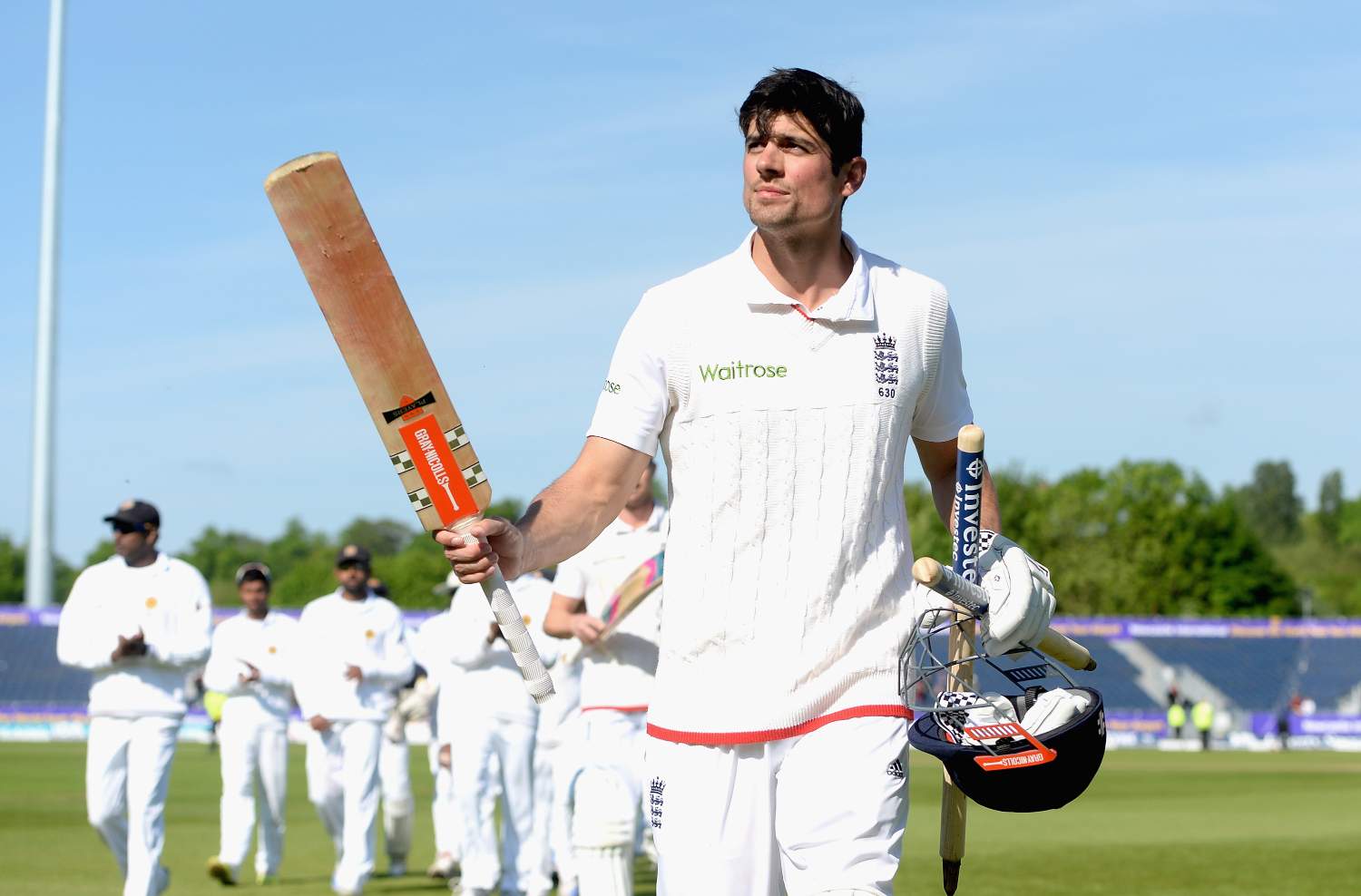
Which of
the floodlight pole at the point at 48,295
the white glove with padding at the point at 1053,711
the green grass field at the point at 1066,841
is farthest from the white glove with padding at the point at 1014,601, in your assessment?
the floodlight pole at the point at 48,295

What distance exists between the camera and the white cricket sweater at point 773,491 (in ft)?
13.9

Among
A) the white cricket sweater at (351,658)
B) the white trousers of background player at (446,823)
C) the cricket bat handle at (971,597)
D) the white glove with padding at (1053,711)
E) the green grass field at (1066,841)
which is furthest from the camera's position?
the white trousers of background player at (446,823)

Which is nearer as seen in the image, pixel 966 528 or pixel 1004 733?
pixel 1004 733

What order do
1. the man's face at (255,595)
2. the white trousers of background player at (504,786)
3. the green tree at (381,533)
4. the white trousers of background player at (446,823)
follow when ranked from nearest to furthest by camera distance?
the white trousers of background player at (504,786)
the white trousers of background player at (446,823)
the man's face at (255,595)
the green tree at (381,533)

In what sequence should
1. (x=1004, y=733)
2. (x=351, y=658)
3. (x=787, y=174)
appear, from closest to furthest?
1. (x=1004, y=733)
2. (x=787, y=174)
3. (x=351, y=658)

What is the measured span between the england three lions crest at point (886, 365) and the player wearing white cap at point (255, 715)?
9.56 m

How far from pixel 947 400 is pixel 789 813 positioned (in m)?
1.08

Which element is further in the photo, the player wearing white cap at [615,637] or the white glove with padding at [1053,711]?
the player wearing white cap at [615,637]

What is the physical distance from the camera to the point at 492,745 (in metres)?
12.0

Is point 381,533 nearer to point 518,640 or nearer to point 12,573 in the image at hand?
point 12,573

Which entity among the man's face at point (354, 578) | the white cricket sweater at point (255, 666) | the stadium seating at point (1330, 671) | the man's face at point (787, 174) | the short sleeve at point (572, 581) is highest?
the man's face at point (787, 174)

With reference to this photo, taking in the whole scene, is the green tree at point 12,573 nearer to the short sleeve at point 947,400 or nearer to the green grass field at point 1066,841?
the green grass field at point 1066,841

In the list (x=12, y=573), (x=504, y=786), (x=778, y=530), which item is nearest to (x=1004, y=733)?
(x=778, y=530)

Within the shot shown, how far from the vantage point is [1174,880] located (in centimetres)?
1200
